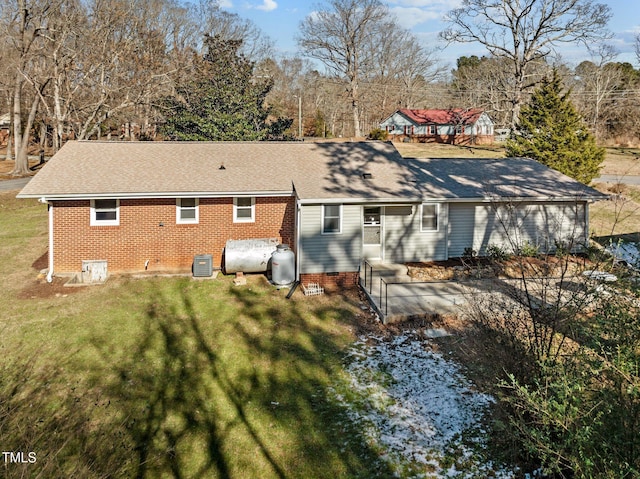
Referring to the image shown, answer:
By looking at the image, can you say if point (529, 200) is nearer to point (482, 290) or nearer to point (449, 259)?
point (449, 259)

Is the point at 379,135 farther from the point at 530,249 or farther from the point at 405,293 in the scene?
Answer: the point at 405,293

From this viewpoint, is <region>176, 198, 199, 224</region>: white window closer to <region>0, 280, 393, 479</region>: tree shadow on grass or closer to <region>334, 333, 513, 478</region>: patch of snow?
<region>0, 280, 393, 479</region>: tree shadow on grass

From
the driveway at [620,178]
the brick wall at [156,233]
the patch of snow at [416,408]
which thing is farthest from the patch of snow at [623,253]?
the driveway at [620,178]

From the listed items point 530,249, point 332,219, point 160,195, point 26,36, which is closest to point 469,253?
point 530,249

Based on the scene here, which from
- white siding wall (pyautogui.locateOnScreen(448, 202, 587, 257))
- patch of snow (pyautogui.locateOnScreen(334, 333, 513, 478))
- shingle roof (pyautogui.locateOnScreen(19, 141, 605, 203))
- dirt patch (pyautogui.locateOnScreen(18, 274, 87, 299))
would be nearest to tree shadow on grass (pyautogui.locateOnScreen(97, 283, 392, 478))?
patch of snow (pyautogui.locateOnScreen(334, 333, 513, 478))

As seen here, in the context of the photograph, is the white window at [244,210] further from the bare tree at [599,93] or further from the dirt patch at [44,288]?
the bare tree at [599,93]
